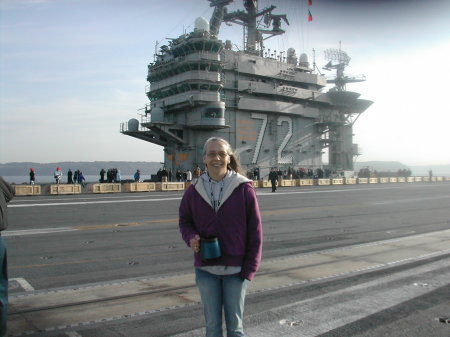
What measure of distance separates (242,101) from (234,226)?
38657mm

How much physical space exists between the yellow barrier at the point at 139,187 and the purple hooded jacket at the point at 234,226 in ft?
103

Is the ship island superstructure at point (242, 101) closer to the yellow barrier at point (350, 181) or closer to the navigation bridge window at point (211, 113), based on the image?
the navigation bridge window at point (211, 113)

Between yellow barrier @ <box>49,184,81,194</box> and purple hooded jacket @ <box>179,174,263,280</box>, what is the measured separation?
29.8 metres

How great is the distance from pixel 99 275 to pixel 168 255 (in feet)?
6.92

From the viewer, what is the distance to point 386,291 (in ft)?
20.6

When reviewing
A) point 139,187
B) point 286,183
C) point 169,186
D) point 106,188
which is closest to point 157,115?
point 169,186

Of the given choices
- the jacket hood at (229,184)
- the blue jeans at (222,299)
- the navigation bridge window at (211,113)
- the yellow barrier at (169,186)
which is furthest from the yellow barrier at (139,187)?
the blue jeans at (222,299)

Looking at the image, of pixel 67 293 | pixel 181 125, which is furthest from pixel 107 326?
pixel 181 125

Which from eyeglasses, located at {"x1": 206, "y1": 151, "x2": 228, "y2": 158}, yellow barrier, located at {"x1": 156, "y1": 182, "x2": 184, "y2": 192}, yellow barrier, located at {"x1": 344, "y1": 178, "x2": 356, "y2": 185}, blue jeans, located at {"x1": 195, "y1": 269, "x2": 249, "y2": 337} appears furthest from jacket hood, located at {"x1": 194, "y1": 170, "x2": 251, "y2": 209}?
yellow barrier, located at {"x1": 344, "y1": 178, "x2": 356, "y2": 185}

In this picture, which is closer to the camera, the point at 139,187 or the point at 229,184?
the point at 229,184

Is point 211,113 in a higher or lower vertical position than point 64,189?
higher

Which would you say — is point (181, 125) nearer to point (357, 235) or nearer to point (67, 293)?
point (357, 235)

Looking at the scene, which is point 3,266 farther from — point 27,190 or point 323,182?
point 323,182

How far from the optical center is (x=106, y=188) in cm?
3344
